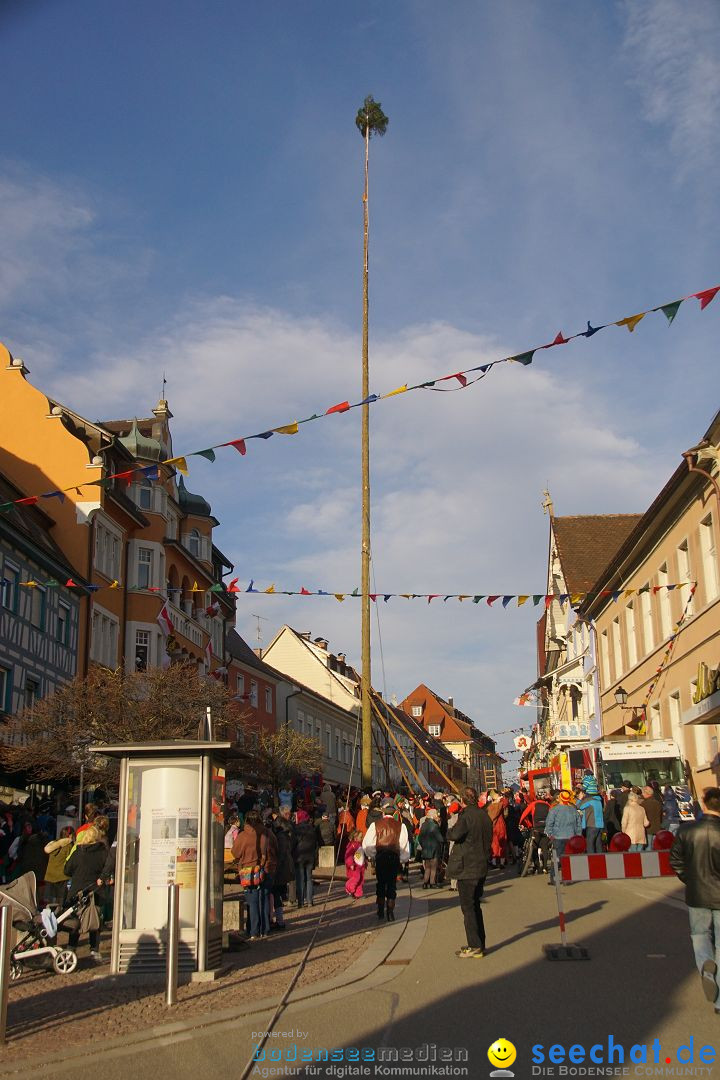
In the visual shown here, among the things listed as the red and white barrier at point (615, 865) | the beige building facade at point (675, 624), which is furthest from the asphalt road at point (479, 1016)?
the beige building facade at point (675, 624)

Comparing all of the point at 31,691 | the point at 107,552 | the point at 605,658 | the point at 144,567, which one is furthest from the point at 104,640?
the point at 605,658

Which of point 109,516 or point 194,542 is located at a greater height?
point 194,542

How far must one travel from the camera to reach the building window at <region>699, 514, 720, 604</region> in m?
24.2

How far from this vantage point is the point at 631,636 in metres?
34.4

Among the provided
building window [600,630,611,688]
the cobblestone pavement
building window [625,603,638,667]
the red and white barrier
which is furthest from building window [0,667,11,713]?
building window [600,630,611,688]

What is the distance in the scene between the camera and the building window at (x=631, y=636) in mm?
33812

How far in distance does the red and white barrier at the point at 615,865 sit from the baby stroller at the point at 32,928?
7.09 metres

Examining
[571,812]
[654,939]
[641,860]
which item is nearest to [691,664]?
[571,812]

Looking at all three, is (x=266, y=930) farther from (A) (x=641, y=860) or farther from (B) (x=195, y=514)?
(B) (x=195, y=514)

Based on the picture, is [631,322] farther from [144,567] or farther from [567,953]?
[144,567]

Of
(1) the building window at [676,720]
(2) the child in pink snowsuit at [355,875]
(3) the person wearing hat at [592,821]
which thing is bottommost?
(2) the child in pink snowsuit at [355,875]

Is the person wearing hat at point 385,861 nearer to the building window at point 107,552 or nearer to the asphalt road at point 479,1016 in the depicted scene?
the asphalt road at point 479,1016

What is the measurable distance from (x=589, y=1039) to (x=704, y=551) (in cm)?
1901

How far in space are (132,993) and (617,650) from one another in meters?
28.7
